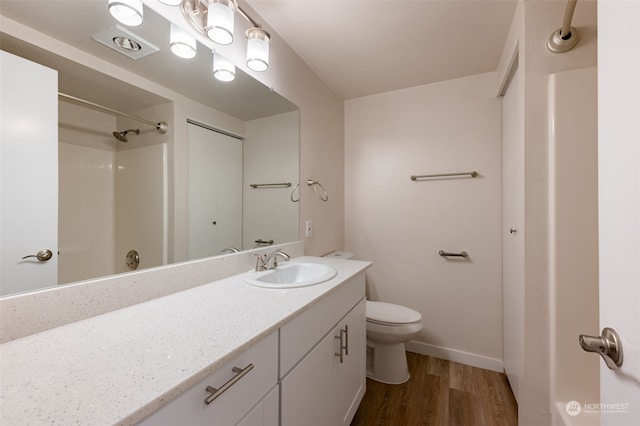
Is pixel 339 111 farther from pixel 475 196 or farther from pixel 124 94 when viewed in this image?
pixel 124 94

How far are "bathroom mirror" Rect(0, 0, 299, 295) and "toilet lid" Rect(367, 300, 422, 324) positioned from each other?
2.91 feet

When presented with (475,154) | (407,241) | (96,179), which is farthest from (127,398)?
(475,154)

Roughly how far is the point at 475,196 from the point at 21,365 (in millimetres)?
2392

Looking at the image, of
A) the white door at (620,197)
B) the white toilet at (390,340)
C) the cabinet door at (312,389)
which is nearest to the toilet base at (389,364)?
the white toilet at (390,340)

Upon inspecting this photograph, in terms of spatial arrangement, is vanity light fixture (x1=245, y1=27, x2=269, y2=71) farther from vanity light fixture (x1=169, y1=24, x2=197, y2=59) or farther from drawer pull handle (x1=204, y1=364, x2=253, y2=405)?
drawer pull handle (x1=204, y1=364, x2=253, y2=405)

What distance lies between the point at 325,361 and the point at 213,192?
95 centimetres

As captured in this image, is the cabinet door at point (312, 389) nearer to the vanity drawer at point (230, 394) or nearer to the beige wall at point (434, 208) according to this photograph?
the vanity drawer at point (230, 394)

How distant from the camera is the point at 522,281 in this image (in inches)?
50.5

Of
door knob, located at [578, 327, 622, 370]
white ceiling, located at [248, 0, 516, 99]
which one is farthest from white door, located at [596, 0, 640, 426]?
white ceiling, located at [248, 0, 516, 99]

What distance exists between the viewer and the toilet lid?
174 centimetres

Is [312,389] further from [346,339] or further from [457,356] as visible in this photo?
[457,356]

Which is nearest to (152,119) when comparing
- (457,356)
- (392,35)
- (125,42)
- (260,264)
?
(125,42)

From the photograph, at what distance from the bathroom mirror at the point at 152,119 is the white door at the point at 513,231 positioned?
53.5 inches

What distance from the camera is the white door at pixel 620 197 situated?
1.38 feet
